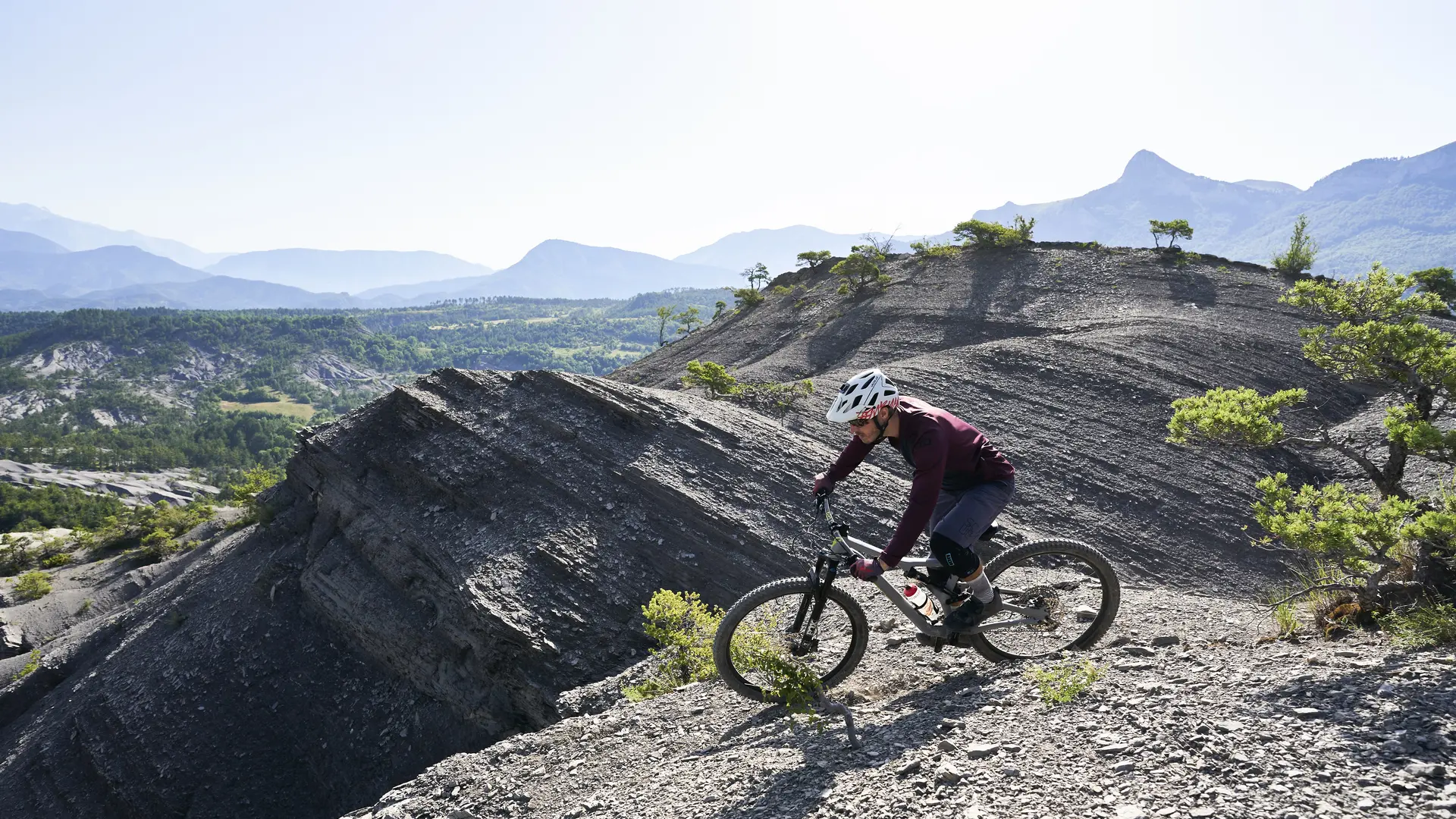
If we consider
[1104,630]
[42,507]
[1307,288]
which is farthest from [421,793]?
[42,507]

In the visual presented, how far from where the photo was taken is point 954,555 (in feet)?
20.6

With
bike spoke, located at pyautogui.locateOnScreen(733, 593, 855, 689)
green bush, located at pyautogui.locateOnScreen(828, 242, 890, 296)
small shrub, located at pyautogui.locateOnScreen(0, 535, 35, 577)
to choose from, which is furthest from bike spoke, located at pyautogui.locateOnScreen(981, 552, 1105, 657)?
small shrub, located at pyautogui.locateOnScreen(0, 535, 35, 577)

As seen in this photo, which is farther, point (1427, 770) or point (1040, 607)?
point (1040, 607)

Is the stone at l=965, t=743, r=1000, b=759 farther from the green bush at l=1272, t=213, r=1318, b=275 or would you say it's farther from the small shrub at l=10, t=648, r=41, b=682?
the green bush at l=1272, t=213, r=1318, b=275

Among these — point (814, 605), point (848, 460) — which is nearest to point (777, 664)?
point (814, 605)

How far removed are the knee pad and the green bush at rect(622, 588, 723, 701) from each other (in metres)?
3.21

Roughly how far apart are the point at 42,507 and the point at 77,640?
8694 centimetres

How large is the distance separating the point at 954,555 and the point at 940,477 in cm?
87

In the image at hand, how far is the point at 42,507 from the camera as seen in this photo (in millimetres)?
83875

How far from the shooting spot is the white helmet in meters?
6.12

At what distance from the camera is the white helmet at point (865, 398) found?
6121mm

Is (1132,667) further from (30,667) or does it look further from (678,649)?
(30,667)

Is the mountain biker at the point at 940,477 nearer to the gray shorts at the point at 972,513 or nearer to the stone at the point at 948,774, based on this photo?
the gray shorts at the point at 972,513

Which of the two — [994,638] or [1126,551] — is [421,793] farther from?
[1126,551]
